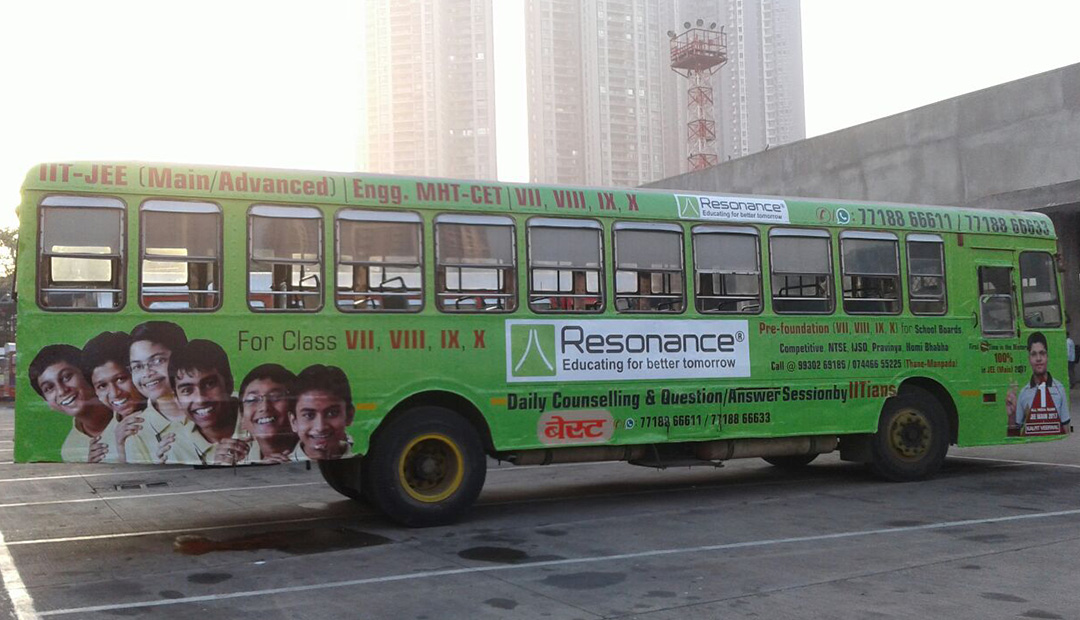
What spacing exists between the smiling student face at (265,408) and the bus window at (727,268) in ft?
15.0

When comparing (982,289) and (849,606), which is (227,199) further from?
(982,289)

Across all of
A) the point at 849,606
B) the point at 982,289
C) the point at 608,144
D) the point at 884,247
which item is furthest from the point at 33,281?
the point at 608,144

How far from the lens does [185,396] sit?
8469 millimetres

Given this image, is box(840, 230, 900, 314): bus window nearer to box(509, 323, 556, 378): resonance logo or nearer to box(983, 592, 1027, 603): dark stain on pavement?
box(509, 323, 556, 378): resonance logo

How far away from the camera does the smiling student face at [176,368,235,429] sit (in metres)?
8.47

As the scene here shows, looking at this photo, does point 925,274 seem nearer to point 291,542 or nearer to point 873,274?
point 873,274

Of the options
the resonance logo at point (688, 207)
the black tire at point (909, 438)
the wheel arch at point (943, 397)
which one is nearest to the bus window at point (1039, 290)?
the wheel arch at point (943, 397)

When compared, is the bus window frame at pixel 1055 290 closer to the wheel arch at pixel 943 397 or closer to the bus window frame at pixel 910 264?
the bus window frame at pixel 910 264

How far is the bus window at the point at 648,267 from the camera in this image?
10344mm

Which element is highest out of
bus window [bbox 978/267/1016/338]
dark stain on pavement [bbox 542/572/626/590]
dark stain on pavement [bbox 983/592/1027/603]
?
bus window [bbox 978/267/1016/338]

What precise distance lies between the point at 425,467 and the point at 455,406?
71 centimetres

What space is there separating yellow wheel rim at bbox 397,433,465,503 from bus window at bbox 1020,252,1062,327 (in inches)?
309

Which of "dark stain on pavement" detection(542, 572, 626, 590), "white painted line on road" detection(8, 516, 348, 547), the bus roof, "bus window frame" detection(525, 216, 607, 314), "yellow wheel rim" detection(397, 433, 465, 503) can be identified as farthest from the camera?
"bus window frame" detection(525, 216, 607, 314)

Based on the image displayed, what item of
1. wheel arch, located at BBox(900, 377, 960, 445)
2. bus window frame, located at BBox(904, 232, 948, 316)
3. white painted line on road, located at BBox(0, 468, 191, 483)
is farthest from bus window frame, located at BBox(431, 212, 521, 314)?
white painted line on road, located at BBox(0, 468, 191, 483)
